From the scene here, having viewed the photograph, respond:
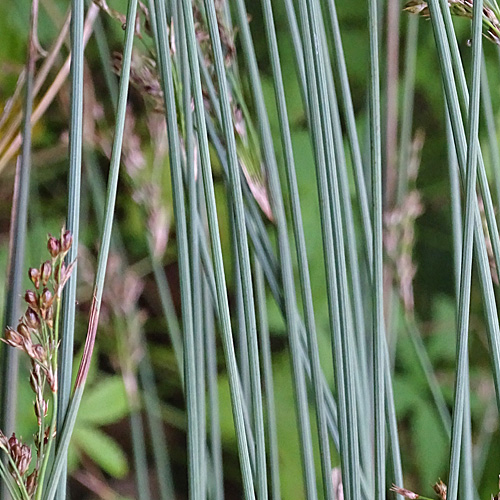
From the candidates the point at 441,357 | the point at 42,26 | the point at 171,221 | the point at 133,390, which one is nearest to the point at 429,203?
the point at 441,357

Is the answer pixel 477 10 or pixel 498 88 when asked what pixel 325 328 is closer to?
pixel 498 88

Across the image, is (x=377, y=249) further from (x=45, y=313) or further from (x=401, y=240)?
(x=401, y=240)

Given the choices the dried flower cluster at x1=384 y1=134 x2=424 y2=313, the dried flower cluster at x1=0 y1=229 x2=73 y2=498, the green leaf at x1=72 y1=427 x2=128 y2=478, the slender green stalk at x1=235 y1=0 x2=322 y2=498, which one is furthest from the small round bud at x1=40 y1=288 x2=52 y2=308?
the green leaf at x1=72 y1=427 x2=128 y2=478

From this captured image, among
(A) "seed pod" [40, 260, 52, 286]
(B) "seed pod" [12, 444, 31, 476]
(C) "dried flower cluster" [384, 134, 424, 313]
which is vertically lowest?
(B) "seed pod" [12, 444, 31, 476]

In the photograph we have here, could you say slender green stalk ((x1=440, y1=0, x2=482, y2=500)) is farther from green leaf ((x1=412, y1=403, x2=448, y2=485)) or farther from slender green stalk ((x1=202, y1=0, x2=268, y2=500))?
green leaf ((x1=412, y1=403, x2=448, y2=485))

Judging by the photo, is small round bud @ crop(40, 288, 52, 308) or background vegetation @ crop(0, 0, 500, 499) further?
background vegetation @ crop(0, 0, 500, 499)

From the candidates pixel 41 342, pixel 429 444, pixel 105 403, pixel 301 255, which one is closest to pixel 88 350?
pixel 41 342
